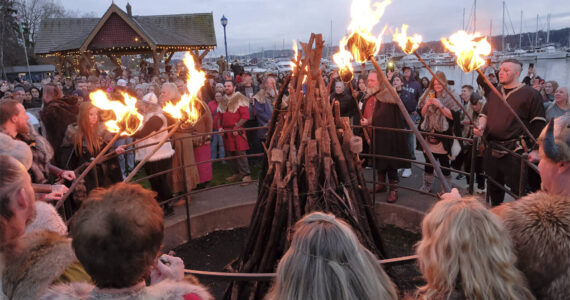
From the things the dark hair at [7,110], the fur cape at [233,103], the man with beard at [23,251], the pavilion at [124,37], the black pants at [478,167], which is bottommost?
the black pants at [478,167]

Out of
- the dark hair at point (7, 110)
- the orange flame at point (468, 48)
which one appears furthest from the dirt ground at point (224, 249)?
the dark hair at point (7, 110)

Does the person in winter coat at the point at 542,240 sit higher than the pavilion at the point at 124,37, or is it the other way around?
the pavilion at the point at 124,37

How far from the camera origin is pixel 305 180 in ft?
12.3

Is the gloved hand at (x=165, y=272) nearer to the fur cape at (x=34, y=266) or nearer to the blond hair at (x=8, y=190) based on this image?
the fur cape at (x=34, y=266)

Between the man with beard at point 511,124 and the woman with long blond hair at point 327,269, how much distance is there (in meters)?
3.66

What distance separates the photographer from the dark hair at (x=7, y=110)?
13.3 feet

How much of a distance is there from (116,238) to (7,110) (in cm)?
338

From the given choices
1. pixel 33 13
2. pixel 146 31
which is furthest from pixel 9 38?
pixel 146 31

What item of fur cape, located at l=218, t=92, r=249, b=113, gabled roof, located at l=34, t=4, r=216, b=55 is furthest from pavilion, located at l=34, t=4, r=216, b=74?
fur cape, located at l=218, t=92, r=249, b=113

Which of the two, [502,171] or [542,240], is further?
[502,171]

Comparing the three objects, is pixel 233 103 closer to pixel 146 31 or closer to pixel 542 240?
pixel 542 240

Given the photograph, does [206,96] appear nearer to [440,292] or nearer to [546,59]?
[440,292]

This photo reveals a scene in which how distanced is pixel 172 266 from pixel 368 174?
5.94m

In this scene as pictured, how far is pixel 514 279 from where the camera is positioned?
1.79 meters
